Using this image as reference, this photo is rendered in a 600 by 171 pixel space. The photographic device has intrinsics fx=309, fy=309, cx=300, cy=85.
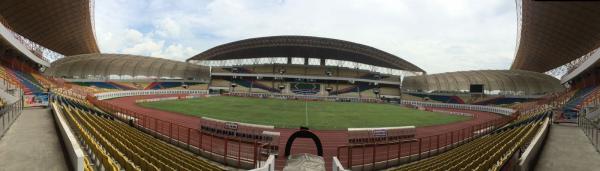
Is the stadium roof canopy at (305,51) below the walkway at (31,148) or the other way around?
the other way around

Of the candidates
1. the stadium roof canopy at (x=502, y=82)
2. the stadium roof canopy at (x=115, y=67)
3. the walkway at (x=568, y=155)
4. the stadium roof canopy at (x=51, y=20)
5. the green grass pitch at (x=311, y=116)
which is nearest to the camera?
the walkway at (x=568, y=155)

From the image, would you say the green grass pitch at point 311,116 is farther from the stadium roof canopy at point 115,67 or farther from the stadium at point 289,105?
the stadium roof canopy at point 115,67

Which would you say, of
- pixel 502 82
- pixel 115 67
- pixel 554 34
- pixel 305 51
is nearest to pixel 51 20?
pixel 115 67

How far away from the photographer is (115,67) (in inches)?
2842

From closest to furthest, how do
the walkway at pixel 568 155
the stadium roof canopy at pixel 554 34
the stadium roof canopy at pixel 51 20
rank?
the walkway at pixel 568 155 → the stadium roof canopy at pixel 554 34 → the stadium roof canopy at pixel 51 20

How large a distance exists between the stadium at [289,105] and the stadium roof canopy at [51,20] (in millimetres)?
312

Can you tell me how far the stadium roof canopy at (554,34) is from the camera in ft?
110

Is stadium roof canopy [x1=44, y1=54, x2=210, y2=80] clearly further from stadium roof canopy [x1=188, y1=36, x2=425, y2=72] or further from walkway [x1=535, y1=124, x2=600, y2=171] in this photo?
walkway [x1=535, y1=124, x2=600, y2=171]

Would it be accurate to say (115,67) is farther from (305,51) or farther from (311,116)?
(311,116)

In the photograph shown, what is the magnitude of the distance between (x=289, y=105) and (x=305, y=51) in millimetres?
35977

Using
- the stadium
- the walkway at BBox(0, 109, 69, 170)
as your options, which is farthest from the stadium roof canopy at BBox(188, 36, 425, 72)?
the walkway at BBox(0, 109, 69, 170)

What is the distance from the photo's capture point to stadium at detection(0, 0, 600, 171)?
11.1 meters

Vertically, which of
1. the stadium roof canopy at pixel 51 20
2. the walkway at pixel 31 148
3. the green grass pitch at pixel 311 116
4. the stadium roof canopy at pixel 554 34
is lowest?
the green grass pitch at pixel 311 116

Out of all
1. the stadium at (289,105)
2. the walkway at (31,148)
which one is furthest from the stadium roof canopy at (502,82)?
the walkway at (31,148)
